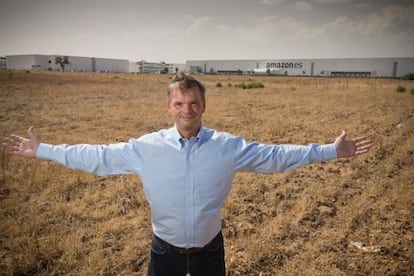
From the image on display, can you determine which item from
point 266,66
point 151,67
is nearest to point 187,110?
point 266,66

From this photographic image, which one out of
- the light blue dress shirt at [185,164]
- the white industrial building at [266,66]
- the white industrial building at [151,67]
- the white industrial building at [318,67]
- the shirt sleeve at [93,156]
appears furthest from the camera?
the white industrial building at [151,67]

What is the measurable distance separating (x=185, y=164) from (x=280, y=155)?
2.13 ft

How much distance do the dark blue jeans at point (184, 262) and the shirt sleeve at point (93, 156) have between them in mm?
605

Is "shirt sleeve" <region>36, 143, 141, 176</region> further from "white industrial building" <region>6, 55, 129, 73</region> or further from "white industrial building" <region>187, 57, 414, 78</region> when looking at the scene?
"white industrial building" <region>6, 55, 129, 73</region>

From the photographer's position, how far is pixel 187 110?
190 cm

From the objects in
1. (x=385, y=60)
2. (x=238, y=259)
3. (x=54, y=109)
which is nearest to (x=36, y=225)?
(x=238, y=259)

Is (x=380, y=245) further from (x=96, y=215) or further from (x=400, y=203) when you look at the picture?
(x=96, y=215)

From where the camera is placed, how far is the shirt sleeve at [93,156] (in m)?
1.92

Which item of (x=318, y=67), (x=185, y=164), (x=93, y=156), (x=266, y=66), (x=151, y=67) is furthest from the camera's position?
(x=151, y=67)

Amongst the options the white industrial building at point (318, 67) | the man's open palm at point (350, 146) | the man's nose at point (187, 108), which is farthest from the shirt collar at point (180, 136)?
the white industrial building at point (318, 67)

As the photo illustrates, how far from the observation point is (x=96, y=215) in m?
4.66

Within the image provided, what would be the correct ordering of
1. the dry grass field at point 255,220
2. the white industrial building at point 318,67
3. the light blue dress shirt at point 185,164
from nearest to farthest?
the light blue dress shirt at point 185,164 < the dry grass field at point 255,220 < the white industrial building at point 318,67

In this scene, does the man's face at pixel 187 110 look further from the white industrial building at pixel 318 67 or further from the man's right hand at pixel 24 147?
the white industrial building at pixel 318 67

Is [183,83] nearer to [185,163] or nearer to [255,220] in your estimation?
[185,163]
